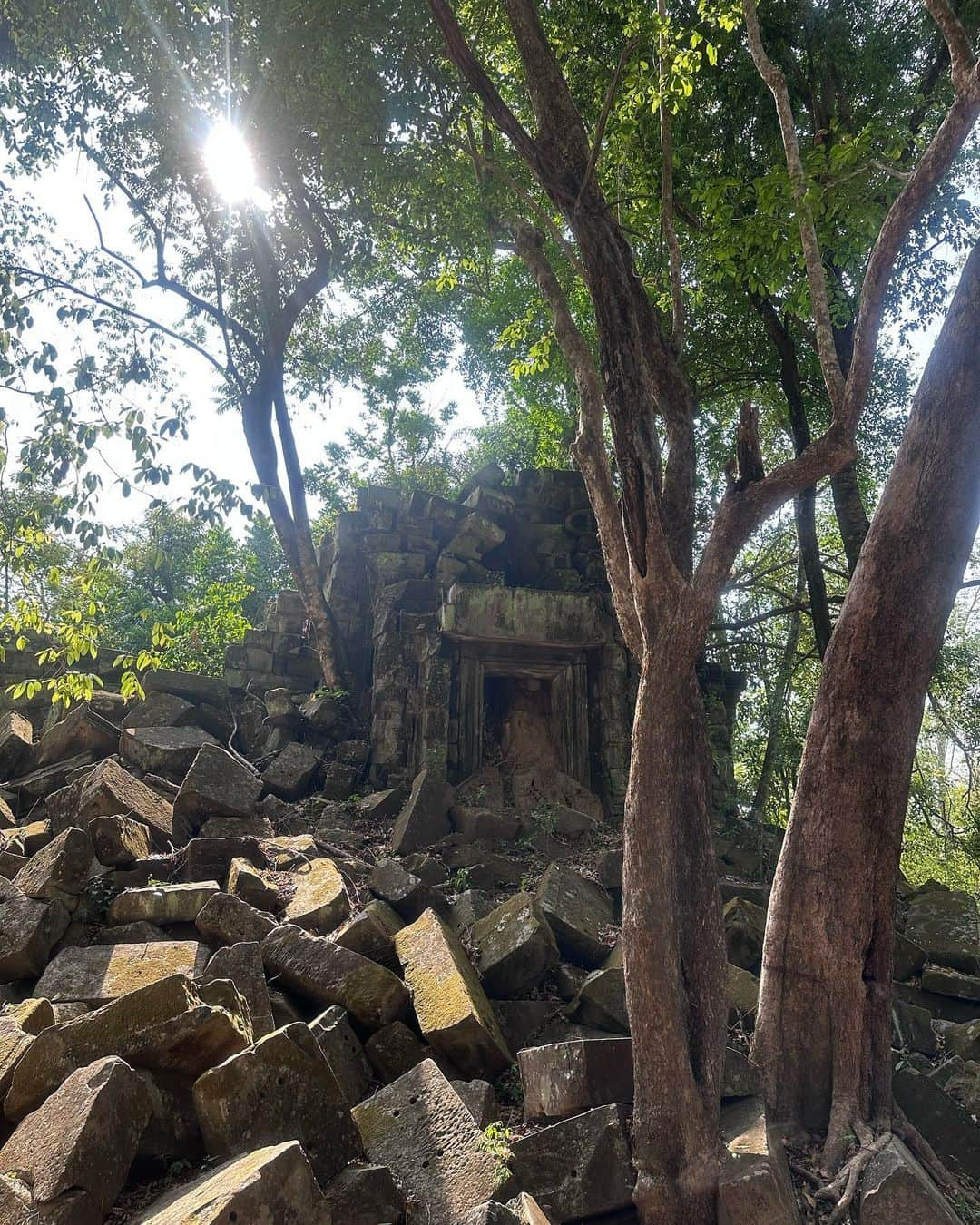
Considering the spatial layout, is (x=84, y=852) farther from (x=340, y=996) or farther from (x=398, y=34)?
(x=398, y=34)

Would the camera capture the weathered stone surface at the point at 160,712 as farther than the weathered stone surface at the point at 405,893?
Yes

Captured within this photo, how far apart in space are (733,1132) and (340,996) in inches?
71.3

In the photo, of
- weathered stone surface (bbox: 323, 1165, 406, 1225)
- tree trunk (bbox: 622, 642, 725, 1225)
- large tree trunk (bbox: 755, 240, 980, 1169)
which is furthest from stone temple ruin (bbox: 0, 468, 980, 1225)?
large tree trunk (bbox: 755, 240, 980, 1169)

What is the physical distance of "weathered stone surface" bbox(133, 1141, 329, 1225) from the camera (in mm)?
2135

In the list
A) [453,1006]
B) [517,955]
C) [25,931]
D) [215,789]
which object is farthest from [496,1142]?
[215,789]

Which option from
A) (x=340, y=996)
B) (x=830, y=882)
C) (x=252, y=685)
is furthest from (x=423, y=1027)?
(x=252, y=685)

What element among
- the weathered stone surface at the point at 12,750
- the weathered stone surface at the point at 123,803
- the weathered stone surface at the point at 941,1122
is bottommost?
the weathered stone surface at the point at 941,1122

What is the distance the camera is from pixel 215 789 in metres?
5.94

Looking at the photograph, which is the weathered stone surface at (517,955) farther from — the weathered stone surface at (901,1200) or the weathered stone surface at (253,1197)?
the weathered stone surface at (253,1197)

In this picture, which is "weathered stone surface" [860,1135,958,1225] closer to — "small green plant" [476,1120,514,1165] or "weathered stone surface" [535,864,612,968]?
"small green plant" [476,1120,514,1165]

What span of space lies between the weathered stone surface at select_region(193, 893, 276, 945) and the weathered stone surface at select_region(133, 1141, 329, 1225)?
1788 mm

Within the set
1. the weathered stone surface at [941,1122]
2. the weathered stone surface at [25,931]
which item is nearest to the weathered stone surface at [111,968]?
the weathered stone surface at [25,931]

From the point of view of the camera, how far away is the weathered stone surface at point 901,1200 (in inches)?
113

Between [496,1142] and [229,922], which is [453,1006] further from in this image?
[229,922]
